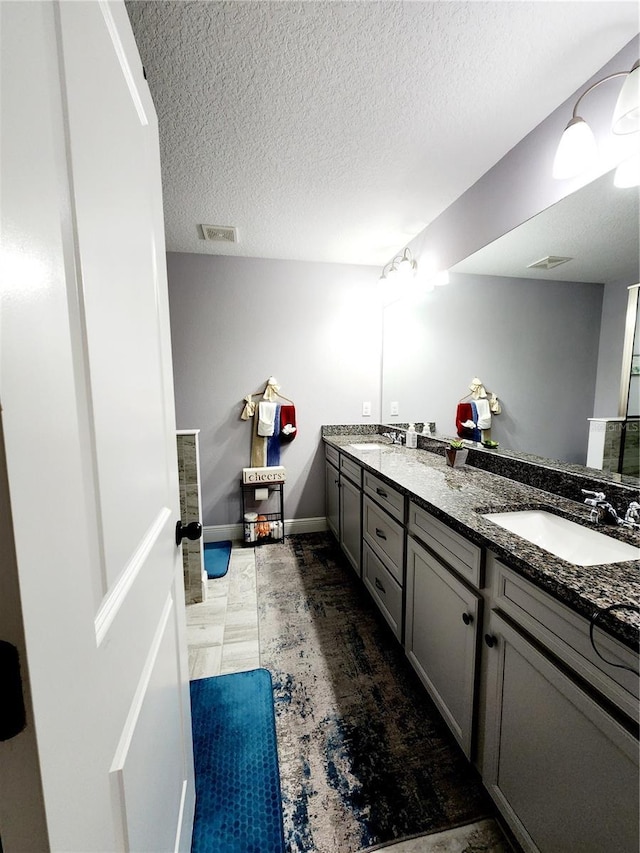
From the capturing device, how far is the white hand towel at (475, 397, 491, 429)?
1998mm

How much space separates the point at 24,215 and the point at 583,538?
1519mm

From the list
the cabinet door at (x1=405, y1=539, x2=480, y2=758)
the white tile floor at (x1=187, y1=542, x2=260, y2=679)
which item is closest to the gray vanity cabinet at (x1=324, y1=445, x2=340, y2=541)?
the white tile floor at (x1=187, y1=542, x2=260, y2=679)

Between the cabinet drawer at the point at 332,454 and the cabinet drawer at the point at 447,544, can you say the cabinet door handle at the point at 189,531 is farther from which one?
the cabinet drawer at the point at 332,454

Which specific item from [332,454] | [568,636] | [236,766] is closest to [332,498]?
[332,454]

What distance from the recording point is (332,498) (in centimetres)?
289

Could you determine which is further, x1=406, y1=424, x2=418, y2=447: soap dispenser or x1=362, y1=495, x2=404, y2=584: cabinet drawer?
x1=406, y1=424, x2=418, y2=447: soap dispenser

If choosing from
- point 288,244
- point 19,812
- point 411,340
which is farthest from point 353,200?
point 19,812

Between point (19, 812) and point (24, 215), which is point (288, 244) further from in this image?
point (19, 812)

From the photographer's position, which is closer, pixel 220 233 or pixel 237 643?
pixel 237 643

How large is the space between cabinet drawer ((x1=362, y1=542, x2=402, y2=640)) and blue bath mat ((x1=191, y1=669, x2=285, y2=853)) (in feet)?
2.08

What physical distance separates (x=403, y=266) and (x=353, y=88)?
1.33 metres

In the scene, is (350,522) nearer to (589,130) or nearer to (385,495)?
(385,495)

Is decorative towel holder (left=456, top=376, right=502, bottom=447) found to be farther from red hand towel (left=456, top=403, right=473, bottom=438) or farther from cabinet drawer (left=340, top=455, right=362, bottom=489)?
cabinet drawer (left=340, top=455, right=362, bottom=489)

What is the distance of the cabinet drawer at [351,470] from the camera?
7.17 feet
